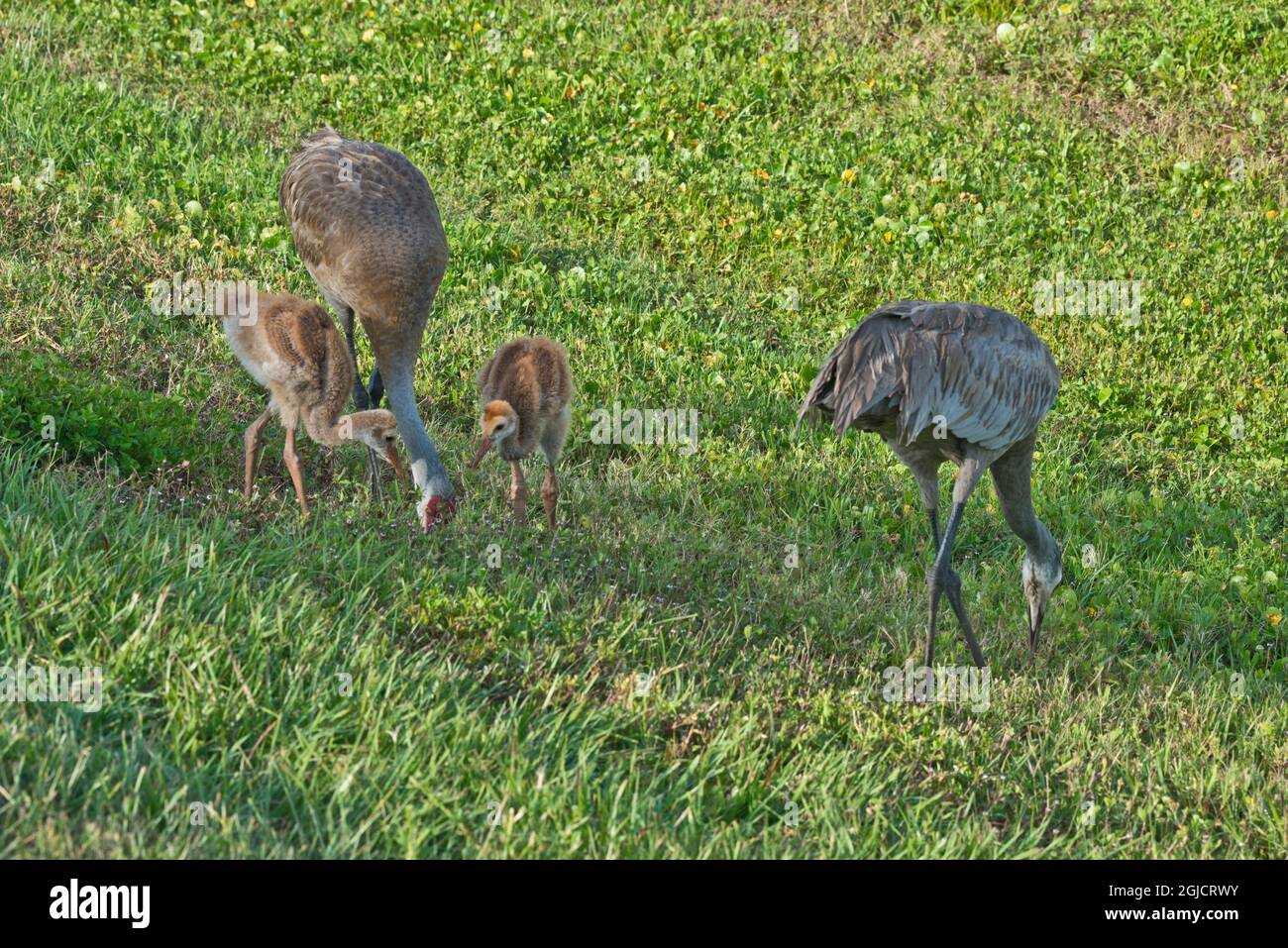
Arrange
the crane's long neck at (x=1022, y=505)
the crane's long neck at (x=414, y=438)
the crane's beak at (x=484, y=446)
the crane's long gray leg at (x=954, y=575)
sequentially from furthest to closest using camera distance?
the crane's long neck at (x=1022, y=505), the crane's long neck at (x=414, y=438), the crane's beak at (x=484, y=446), the crane's long gray leg at (x=954, y=575)

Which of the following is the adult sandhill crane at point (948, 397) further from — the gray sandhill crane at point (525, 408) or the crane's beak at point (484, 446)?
the crane's beak at point (484, 446)

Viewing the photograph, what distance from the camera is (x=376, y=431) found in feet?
21.0

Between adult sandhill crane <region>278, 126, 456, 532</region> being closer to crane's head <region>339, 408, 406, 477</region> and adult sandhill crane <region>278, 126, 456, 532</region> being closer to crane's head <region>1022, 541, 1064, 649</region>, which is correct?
crane's head <region>339, 408, 406, 477</region>

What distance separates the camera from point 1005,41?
12.2 meters

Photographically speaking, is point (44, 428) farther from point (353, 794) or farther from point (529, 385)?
point (353, 794)

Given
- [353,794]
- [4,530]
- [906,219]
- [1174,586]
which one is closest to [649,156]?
[906,219]

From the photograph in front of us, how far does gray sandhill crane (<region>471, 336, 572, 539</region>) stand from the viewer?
6.52m

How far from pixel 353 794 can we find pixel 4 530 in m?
1.76

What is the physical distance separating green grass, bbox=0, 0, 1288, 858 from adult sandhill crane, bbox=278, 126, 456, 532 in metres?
0.45

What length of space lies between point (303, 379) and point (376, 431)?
0.40m

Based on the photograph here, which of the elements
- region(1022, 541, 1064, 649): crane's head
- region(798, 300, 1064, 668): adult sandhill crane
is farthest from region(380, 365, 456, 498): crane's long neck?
region(1022, 541, 1064, 649): crane's head

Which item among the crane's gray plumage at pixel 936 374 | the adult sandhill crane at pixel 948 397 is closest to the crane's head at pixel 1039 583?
the adult sandhill crane at pixel 948 397

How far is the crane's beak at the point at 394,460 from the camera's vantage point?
6441 mm

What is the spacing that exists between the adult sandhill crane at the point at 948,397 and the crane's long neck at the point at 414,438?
166 cm
